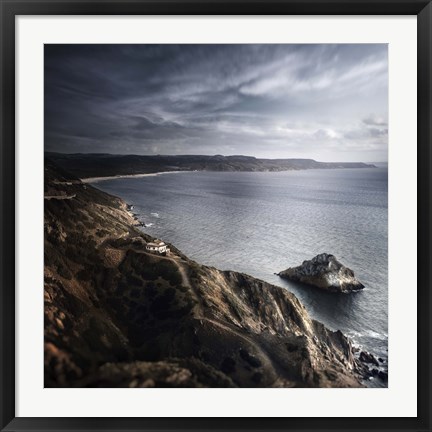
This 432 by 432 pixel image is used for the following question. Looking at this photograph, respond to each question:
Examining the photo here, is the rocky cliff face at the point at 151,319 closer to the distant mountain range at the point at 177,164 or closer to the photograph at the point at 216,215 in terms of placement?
the photograph at the point at 216,215

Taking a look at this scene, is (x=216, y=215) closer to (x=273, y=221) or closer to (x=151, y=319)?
(x=273, y=221)

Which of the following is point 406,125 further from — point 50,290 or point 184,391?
point 50,290

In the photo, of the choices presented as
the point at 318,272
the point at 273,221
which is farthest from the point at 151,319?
the point at 318,272

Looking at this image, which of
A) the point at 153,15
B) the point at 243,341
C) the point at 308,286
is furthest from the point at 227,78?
the point at 243,341

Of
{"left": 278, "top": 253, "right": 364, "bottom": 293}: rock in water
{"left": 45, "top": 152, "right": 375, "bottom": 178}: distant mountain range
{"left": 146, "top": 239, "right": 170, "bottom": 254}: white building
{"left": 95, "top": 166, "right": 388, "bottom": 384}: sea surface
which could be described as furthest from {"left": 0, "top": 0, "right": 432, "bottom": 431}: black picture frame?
{"left": 146, "top": 239, "right": 170, "bottom": 254}: white building

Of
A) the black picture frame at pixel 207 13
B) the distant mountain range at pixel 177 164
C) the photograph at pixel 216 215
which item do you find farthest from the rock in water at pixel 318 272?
the distant mountain range at pixel 177 164
